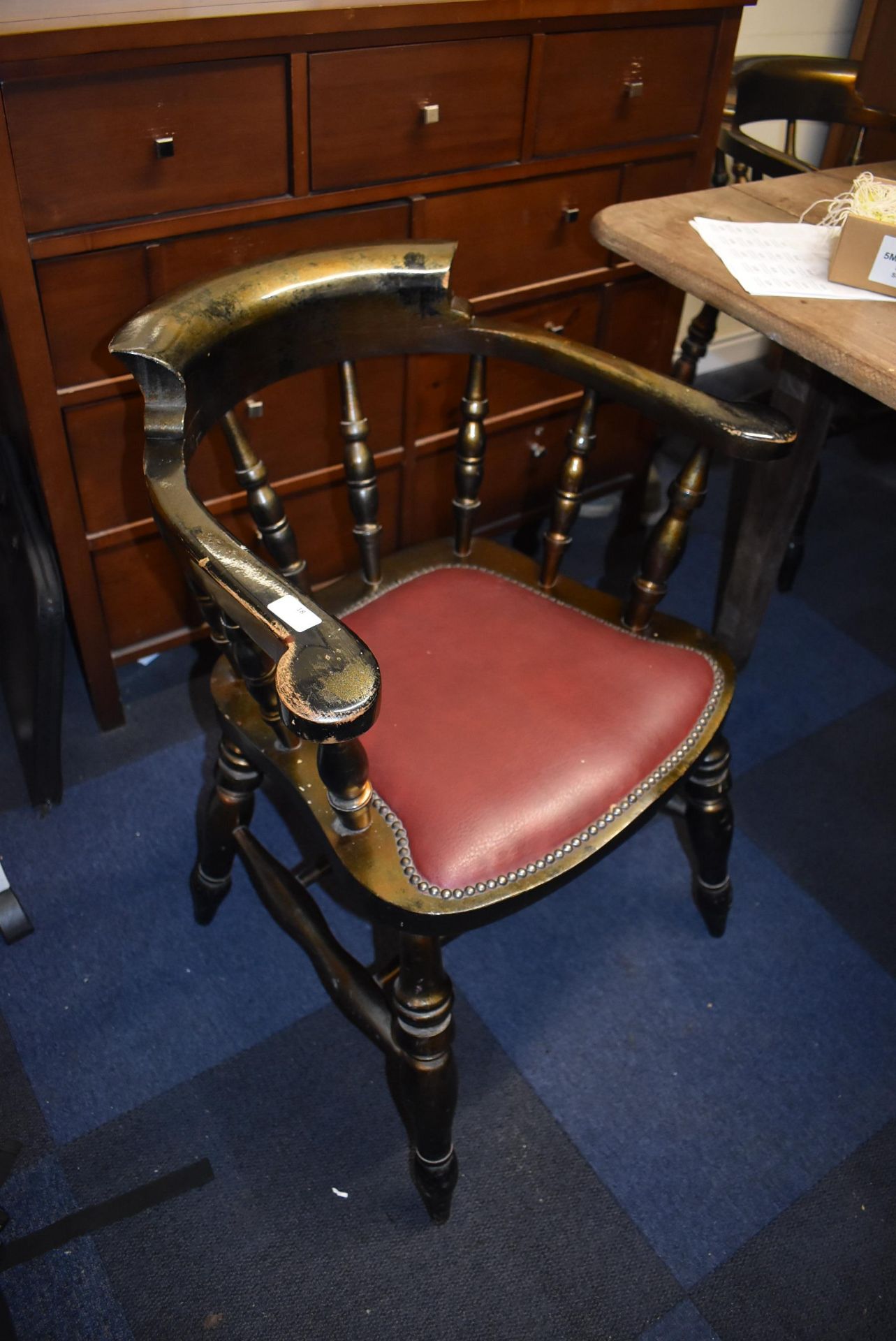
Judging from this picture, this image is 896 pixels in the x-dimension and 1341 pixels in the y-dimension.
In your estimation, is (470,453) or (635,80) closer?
(470,453)

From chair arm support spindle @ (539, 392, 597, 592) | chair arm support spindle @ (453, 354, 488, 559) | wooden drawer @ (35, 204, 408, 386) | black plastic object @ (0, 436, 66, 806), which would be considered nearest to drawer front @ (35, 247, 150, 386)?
wooden drawer @ (35, 204, 408, 386)

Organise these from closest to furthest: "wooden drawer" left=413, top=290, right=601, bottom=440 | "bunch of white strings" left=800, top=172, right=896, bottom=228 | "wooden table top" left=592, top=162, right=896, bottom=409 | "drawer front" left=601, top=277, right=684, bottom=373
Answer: "wooden table top" left=592, top=162, right=896, bottom=409, "bunch of white strings" left=800, top=172, right=896, bottom=228, "wooden drawer" left=413, top=290, right=601, bottom=440, "drawer front" left=601, top=277, right=684, bottom=373

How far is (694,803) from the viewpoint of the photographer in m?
1.31

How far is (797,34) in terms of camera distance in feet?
7.89

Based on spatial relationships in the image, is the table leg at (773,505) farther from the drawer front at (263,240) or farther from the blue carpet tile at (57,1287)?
the blue carpet tile at (57,1287)

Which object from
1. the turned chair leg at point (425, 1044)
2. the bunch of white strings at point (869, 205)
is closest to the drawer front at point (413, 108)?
the bunch of white strings at point (869, 205)

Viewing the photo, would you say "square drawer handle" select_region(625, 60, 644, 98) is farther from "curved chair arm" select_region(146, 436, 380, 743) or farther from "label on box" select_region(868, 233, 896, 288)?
"curved chair arm" select_region(146, 436, 380, 743)

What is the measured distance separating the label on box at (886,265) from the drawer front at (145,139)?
785mm

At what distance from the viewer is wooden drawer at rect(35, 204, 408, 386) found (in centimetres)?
128

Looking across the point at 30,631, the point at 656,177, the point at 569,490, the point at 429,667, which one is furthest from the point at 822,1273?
the point at 656,177

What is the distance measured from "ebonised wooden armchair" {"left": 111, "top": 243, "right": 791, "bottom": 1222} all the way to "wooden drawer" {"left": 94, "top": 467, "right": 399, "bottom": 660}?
0.47m

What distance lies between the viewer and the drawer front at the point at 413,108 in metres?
1.34

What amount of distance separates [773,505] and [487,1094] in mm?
1003

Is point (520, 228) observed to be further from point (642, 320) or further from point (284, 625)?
point (284, 625)
